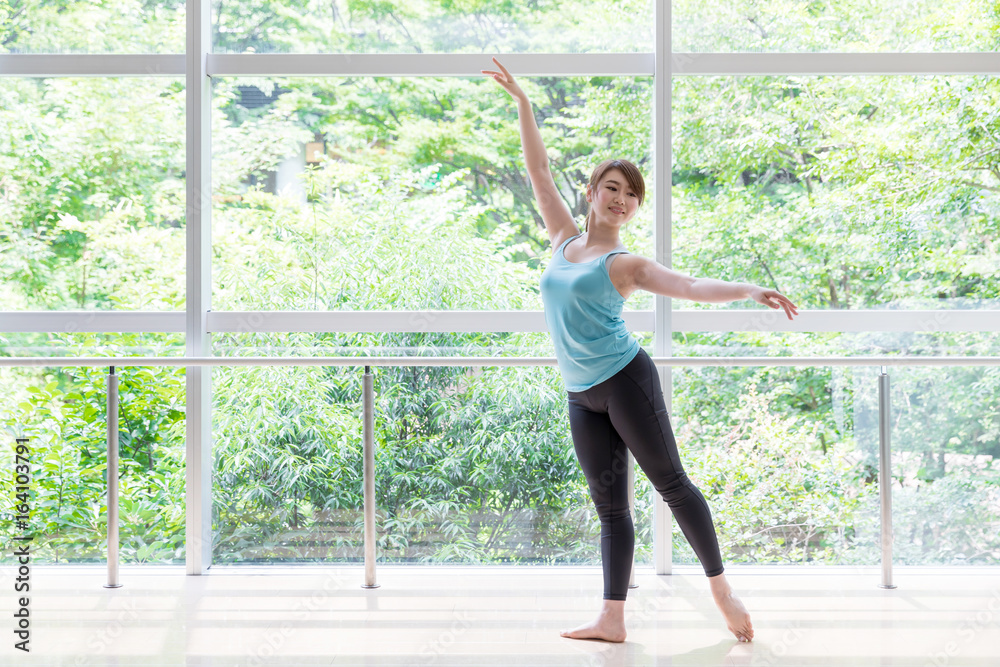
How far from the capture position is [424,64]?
2613mm

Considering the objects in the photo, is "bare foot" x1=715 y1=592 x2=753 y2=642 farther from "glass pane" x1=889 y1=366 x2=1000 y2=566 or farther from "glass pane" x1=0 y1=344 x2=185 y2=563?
"glass pane" x1=0 y1=344 x2=185 y2=563

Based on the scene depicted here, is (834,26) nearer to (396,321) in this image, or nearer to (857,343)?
(857,343)

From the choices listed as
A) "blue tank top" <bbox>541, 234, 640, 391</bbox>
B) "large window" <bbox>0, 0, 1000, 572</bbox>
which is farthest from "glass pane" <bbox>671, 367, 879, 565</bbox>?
"blue tank top" <bbox>541, 234, 640, 391</bbox>

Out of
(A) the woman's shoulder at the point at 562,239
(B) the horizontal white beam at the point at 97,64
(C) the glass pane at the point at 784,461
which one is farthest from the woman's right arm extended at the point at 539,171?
(B) the horizontal white beam at the point at 97,64

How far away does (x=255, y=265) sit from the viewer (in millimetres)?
2643

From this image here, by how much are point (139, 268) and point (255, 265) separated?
405 mm

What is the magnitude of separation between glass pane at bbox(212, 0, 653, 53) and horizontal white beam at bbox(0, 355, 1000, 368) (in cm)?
108

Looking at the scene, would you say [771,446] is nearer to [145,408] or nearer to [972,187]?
[972,187]

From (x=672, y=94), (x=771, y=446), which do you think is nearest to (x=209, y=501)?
(x=771, y=446)

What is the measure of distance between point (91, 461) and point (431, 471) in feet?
3.65

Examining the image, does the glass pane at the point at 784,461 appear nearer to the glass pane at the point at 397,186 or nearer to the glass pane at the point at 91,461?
the glass pane at the point at 397,186

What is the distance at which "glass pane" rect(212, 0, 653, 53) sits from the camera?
262cm

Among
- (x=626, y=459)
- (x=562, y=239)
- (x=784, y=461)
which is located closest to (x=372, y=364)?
(x=562, y=239)

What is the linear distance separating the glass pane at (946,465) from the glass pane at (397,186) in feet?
3.04
